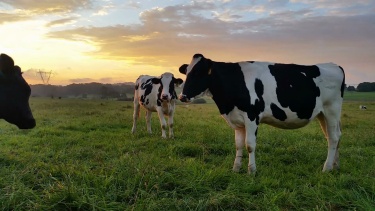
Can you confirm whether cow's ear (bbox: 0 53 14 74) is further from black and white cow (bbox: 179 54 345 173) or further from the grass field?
black and white cow (bbox: 179 54 345 173)

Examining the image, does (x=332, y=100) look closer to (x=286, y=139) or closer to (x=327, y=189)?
(x=327, y=189)

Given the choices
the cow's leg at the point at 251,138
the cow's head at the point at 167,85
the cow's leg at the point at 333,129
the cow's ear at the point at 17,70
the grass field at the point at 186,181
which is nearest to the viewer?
the grass field at the point at 186,181

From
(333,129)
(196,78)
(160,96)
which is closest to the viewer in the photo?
(196,78)

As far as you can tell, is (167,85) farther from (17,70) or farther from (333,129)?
(333,129)

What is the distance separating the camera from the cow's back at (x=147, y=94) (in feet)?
44.8

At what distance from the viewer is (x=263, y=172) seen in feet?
22.8

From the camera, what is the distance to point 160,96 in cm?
1305

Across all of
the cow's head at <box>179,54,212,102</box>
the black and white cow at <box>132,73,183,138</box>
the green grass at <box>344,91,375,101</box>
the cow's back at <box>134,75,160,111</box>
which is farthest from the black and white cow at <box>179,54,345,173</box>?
the green grass at <box>344,91,375,101</box>

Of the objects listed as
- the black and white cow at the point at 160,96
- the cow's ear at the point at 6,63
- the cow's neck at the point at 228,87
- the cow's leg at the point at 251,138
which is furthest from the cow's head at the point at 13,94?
the black and white cow at the point at 160,96

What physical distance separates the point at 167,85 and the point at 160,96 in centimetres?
72

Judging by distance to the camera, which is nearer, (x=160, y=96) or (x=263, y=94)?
(x=263, y=94)

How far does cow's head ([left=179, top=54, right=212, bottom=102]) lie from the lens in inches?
282

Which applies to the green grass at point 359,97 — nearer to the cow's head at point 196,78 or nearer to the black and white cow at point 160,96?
the black and white cow at point 160,96

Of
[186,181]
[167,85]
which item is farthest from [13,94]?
[167,85]
